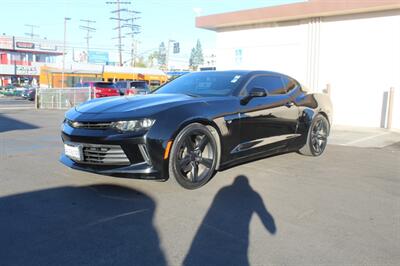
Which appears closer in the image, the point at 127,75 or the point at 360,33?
the point at 360,33

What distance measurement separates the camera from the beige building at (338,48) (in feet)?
41.0

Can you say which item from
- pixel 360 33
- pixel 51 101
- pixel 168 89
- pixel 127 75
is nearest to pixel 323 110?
pixel 168 89

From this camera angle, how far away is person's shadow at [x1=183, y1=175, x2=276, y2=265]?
3178mm

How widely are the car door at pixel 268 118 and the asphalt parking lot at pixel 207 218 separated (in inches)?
16.8

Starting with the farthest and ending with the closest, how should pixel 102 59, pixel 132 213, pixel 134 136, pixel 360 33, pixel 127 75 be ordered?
1. pixel 102 59
2. pixel 127 75
3. pixel 360 33
4. pixel 134 136
5. pixel 132 213

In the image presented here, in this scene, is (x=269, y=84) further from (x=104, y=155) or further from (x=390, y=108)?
(x=390, y=108)

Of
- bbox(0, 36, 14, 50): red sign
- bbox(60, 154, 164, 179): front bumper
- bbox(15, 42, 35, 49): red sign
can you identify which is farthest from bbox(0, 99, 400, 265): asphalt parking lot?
bbox(15, 42, 35, 49): red sign

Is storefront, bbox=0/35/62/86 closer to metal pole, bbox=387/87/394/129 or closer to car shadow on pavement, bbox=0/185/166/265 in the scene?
metal pole, bbox=387/87/394/129

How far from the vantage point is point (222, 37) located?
16.9m

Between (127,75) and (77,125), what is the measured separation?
1915 inches

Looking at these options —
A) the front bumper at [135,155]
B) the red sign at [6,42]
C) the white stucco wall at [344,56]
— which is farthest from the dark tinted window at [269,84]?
the red sign at [6,42]

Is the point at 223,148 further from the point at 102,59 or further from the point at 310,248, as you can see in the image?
the point at 102,59

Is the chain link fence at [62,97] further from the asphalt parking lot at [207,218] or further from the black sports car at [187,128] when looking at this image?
the black sports car at [187,128]

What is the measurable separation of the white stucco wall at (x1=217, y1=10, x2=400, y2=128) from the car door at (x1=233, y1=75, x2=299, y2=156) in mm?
7107
